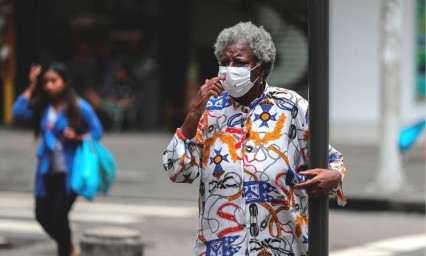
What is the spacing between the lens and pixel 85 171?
8.84 m

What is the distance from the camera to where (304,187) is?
4.47 meters

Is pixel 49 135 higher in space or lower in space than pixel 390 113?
higher

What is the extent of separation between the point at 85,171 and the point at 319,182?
4644 mm

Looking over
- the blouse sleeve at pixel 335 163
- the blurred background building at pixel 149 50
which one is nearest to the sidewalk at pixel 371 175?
the blurred background building at pixel 149 50

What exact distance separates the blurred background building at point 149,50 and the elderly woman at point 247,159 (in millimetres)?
17903

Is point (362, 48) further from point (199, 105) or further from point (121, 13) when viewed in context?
point (199, 105)

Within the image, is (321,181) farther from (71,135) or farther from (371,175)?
(371,175)

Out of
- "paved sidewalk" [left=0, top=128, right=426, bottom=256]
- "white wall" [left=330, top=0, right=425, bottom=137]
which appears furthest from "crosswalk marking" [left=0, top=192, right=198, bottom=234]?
"white wall" [left=330, top=0, right=425, bottom=137]

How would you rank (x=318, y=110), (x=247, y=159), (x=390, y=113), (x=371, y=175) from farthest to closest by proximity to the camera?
(x=371, y=175)
(x=390, y=113)
(x=247, y=159)
(x=318, y=110)

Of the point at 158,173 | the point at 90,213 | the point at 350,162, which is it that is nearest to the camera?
the point at 90,213

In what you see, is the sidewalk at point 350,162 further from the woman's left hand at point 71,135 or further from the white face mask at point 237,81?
the white face mask at point 237,81

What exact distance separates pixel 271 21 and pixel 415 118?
11.9 ft

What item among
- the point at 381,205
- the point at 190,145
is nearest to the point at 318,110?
the point at 190,145

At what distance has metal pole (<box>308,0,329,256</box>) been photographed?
443cm
